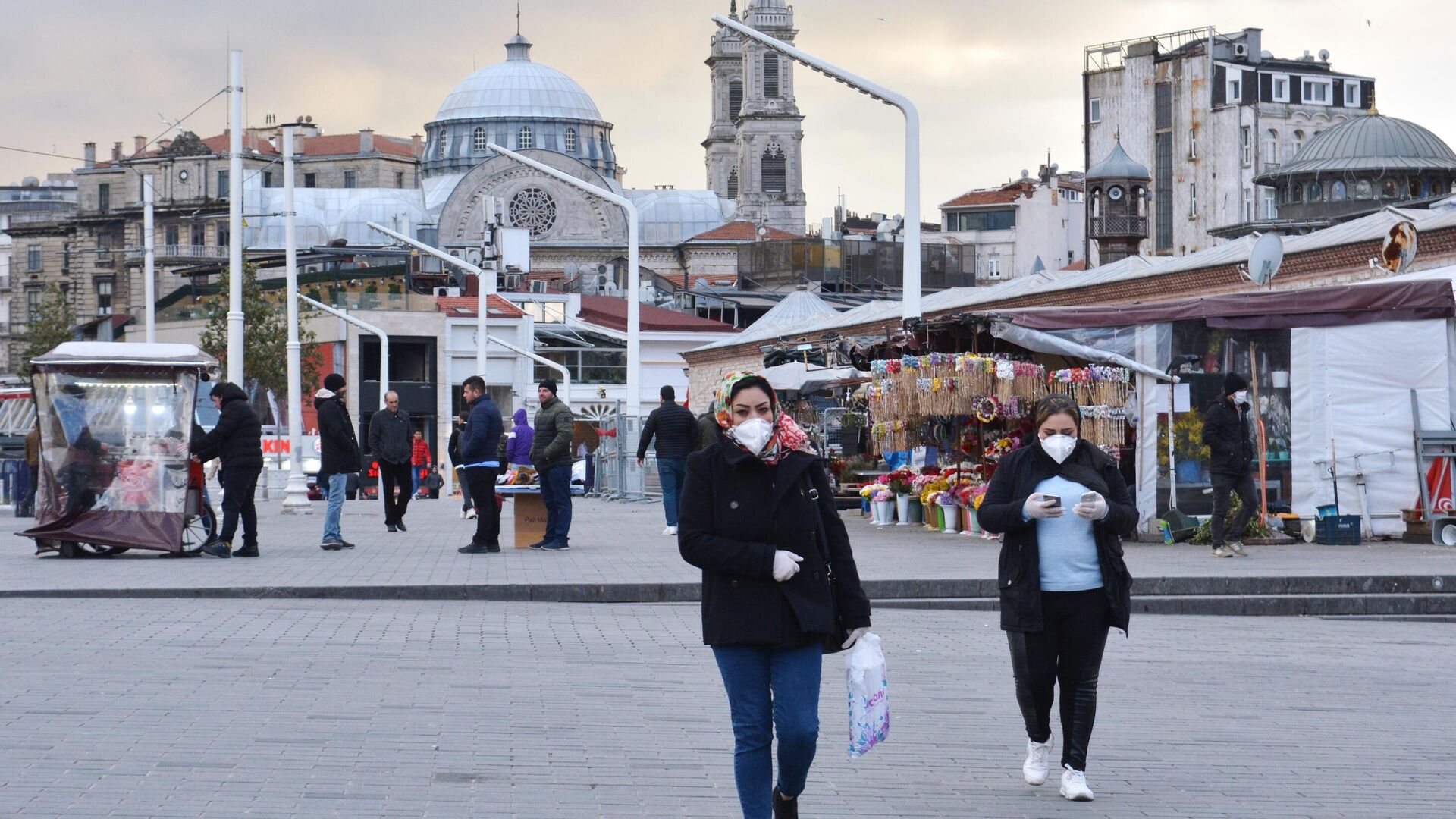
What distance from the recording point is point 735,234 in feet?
409

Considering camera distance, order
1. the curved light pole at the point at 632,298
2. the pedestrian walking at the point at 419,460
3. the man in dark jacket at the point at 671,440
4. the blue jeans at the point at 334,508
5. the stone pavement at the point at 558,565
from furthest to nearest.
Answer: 1. the pedestrian walking at the point at 419,460
2. the curved light pole at the point at 632,298
3. the man in dark jacket at the point at 671,440
4. the blue jeans at the point at 334,508
5. the stone pavement at the point at 558,565

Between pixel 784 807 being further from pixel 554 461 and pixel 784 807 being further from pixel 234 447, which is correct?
pixel 554 461

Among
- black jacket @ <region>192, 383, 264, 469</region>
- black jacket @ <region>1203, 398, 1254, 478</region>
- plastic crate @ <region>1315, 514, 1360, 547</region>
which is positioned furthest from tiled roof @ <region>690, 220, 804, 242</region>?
black jacket @ <region>1203, 398, 1254, 478</region>

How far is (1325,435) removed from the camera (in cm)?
1931

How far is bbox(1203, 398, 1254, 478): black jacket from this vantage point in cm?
1675

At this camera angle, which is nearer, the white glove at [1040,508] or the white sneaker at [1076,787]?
the white sneaker at [1076,787]

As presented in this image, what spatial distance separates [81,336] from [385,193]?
2419cm

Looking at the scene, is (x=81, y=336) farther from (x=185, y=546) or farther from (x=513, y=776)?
(x=513, y=776)

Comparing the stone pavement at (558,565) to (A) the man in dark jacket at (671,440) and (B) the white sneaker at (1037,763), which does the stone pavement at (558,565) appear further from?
(B) the white sneaker at (1037,763)

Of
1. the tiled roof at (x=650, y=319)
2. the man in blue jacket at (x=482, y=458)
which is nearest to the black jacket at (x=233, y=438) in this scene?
the man in blue jacket at (x=482, y=458)

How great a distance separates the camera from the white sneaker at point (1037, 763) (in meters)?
7.15

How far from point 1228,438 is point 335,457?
852cm

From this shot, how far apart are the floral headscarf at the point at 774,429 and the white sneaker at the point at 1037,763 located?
1.82 m

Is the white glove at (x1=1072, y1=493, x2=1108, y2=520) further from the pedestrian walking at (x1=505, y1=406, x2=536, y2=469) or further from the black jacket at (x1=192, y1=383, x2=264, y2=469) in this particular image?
the pedestrian walking at (x1=505, y1=406, x2=536, y2=469)
